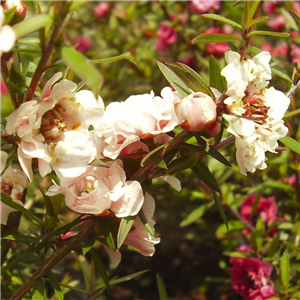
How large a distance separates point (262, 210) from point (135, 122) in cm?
87

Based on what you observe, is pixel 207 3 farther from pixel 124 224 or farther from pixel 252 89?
pixel 124 224

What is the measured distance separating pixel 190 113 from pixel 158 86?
1.46 meters

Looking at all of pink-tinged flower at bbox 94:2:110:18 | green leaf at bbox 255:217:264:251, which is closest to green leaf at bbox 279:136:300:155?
green leaf at bbox 255:217:264:251

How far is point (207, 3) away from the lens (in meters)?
1.75

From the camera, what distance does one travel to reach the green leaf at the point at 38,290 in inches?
32.4

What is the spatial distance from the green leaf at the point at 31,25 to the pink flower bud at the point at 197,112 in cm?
25

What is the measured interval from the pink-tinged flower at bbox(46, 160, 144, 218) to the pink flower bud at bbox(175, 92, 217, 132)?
0.44 ft

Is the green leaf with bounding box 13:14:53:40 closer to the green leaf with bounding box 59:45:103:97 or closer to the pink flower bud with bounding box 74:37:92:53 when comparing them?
the green leaf with bounding box 59:45:103:97

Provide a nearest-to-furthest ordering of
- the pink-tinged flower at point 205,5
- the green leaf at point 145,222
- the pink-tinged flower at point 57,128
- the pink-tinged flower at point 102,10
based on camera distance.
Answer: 1. the pink-tinged flower at point 57,128
2. the green leaf at point 145,222
3. the pink-tinged flower at point 205,5
4. the pink-tinged flower at point 102,10

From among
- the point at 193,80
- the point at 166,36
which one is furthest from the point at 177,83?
the point at 166,36

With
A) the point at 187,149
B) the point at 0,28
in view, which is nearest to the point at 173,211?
the point at 187,149

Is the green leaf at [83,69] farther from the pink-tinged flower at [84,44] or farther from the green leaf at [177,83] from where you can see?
the pink-tinged flower at [84,44]

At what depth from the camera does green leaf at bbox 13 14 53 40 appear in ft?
1.88

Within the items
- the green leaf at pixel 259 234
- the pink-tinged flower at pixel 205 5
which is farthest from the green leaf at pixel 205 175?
the pink-tinged flower at pixel 205 5
